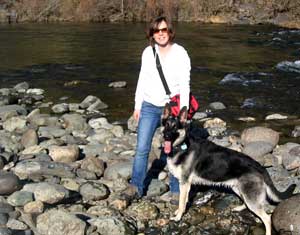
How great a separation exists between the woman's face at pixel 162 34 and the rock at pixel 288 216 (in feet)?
8.12

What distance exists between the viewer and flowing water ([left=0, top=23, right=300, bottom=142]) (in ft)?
45.6

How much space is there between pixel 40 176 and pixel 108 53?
15622mm

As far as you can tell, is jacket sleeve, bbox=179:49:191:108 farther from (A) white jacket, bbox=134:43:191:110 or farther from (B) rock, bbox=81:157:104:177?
(B) rock, bbox=81:157:104:177

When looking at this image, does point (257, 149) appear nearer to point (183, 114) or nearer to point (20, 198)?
point (183, 114)

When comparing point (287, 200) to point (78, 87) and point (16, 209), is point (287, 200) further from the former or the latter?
point (78, 87)

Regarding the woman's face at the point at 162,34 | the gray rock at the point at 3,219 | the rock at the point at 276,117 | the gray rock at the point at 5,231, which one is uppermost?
the woman's face at the point at 162,34

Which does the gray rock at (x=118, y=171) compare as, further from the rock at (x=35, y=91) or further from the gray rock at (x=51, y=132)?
the rock at (x=35, y=91)

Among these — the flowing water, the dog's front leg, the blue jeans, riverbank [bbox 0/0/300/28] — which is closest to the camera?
the dog's front leg

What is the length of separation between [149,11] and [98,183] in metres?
33.3

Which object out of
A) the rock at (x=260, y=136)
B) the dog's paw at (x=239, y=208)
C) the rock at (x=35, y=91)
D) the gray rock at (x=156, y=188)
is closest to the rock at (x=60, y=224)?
the gray rock at (x=156, y=188)

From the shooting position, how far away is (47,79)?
57.9 ft

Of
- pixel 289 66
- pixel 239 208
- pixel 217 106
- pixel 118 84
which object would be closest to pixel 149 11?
pixel 289 66

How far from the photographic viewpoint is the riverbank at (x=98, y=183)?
621cm

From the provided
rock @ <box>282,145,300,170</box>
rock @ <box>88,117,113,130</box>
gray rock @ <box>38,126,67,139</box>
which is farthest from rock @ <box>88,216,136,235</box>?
rock @ <box>88,117,113,130</box>
